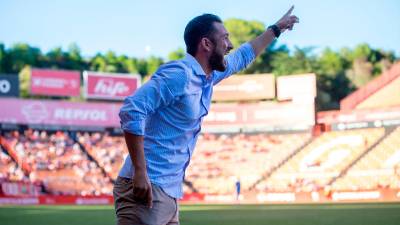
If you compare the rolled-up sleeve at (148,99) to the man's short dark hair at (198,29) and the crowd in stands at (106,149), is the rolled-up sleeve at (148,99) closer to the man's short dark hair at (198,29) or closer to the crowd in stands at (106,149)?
the man's short dark hair at (198,29)

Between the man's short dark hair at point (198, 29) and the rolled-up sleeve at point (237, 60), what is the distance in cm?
46

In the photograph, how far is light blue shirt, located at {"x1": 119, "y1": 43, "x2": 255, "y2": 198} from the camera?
3953 millimetres

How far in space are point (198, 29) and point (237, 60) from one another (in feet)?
2.79

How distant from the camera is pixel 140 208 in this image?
162 inches

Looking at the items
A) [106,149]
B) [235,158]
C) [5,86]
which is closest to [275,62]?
[235,158]

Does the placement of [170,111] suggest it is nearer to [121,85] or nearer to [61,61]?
[121,85]

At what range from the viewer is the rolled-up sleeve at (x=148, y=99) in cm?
392

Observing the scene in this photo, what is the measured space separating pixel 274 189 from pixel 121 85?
702 inches

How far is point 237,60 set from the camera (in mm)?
5062

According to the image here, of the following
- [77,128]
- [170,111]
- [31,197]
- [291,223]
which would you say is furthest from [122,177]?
[77,128]

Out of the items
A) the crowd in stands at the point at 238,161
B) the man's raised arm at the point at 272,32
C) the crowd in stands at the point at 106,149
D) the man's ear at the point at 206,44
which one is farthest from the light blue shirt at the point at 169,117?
the crowd in stands at the point at 106,149

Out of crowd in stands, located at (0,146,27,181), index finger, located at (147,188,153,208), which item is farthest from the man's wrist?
crowd in stands, located at (0,146,27,181)

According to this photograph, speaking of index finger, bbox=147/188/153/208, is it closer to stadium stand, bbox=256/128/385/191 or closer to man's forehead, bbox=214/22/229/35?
man's forehead, bbox=214/22/229/35

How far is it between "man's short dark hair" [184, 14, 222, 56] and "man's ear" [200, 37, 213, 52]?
0.02m
